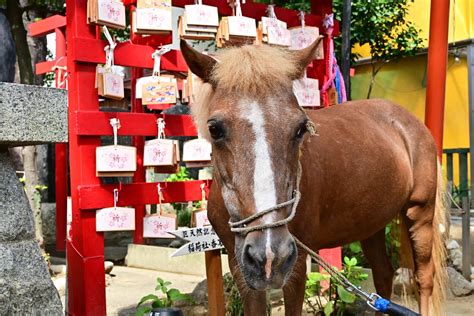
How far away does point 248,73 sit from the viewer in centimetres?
285

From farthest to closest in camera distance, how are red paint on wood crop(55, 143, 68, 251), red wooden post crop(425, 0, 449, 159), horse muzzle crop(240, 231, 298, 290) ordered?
red paint on wood crop(55, 143, 68, 251)
red wooden post crop(425, 0, 449, 159)
horse muzzle crop(240, 231, 298, 290)

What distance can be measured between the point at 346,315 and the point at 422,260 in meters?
0.82

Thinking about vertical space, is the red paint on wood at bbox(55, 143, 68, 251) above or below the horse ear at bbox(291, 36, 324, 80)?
below

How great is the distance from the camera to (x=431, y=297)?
184 inches

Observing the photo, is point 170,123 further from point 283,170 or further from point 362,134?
point 283,170

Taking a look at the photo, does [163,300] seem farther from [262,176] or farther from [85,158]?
[262,176]

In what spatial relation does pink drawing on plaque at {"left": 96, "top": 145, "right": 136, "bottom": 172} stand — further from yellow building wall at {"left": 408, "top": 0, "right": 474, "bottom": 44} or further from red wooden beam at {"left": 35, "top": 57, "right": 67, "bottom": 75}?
yellow building wall at {"left": 408, "top": 0, "right": 474, "bottom": 44}

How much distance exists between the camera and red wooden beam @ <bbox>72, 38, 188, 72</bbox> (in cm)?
396

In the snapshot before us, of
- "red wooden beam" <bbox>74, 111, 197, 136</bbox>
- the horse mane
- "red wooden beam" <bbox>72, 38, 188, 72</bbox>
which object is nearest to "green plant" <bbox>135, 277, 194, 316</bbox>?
"red wooden beam" <bbox>74, 111, 197, 136</bbox>

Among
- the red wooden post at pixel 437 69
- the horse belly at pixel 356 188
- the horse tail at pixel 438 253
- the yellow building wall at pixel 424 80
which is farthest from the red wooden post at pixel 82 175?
the yellow building wall at pixel 424 80

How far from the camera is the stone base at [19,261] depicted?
8.05ft

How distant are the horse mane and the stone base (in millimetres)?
1005

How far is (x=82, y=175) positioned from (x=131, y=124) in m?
0.51

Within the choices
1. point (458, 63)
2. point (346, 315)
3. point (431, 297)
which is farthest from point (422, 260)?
point (458, 63)
